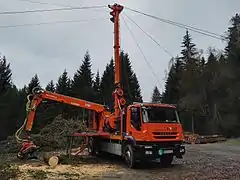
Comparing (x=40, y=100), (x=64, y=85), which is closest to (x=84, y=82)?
(x=64, y=85)

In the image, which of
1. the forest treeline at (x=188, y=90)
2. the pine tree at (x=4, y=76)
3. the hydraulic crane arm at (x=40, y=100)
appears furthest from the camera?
the pine tree at (x=4, y=76)

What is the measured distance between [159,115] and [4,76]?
4261 cm

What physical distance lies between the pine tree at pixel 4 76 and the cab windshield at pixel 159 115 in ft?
128

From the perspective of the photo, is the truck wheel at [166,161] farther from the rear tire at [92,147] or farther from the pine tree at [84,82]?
the pine tree at [84,82]

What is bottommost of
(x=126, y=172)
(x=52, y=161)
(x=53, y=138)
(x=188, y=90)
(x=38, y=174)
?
(x=126, y=172)

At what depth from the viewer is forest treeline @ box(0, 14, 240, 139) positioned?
3878 centimetres

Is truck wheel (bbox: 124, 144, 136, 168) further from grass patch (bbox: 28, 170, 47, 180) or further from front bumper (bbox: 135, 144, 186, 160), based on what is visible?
grass patch (bbox: 28, 170, 47, 180)

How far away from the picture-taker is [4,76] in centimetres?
5109

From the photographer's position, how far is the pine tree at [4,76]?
161 ft

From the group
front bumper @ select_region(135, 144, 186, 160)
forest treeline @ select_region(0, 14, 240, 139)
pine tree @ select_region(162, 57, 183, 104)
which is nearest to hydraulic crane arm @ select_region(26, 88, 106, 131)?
front bumper @ select_region(135, 144, 186, 160)

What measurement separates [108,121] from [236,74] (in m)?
26.1

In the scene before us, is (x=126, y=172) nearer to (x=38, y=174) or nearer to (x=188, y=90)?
(x=38, y=174)

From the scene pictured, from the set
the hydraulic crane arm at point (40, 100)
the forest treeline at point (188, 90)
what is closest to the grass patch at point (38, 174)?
the hydraulic crane arm at point (40, 100)

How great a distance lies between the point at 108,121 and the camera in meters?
16.2
